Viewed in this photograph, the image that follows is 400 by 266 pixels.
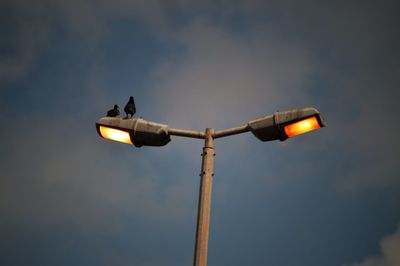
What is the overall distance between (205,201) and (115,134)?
182cm

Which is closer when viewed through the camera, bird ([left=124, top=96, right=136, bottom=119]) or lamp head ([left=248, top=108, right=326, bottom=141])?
lamp head ([left=248, top=108, right=326, bottom=141])

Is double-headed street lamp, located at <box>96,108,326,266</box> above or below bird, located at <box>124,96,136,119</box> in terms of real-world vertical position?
below

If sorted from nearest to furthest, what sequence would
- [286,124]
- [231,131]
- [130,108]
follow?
[286,124] < [231,131] < [130,108]

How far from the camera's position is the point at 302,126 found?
5520mm

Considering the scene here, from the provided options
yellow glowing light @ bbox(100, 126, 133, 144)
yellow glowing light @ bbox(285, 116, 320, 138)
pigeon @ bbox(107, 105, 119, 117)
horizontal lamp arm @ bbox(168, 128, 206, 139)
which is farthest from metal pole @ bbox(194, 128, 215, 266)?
pigeon @ bbox(107, 105, 119, 117)

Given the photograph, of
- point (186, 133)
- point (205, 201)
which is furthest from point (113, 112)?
point (205, 201)

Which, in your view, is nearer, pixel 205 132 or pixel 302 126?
pixel 302 126

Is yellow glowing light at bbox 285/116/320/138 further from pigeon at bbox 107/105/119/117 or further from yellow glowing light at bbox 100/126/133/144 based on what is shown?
pigeon at bbox 107/105/119/117

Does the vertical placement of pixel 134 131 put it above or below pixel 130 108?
below

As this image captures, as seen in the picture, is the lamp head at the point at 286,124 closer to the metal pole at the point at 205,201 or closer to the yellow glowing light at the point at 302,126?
the yellow glowing light at the point at 302,126

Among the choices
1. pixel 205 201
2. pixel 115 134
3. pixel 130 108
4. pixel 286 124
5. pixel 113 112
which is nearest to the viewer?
pixel 205 201

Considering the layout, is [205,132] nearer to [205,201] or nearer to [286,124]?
[205,201]

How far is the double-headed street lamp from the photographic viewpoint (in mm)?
5246

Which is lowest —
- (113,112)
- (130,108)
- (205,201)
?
(205,201)
